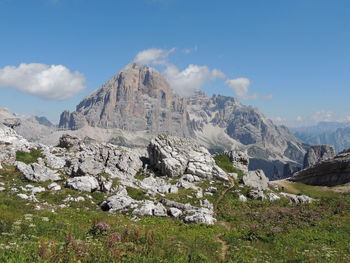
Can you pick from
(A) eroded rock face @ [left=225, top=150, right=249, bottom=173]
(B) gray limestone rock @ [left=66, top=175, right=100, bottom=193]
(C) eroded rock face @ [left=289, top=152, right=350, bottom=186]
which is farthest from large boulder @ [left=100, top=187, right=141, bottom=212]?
(C) eroded rock face @ [left=289, top=152, right=350, bottom=186]

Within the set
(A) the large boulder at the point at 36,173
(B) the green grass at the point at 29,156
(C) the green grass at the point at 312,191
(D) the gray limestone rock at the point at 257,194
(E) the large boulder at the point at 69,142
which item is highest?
(E) the large boulder at the point at 69,142

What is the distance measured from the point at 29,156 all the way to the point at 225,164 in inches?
1852

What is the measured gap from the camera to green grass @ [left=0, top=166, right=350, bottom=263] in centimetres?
1384

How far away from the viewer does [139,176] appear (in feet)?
204

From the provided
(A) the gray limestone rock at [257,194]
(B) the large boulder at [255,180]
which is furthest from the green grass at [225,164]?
(A) the gray limestone rock at [257,194]

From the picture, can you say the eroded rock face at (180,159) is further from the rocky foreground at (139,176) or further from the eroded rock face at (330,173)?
the eroded rock face at (330,173)

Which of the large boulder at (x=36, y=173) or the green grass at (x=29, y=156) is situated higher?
the green grass at (x=29, y=156)

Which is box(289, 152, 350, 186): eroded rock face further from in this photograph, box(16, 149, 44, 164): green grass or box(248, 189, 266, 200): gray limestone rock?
box(16, 149, 44, 164): green grass

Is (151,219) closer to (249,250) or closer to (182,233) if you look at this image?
(182,233)

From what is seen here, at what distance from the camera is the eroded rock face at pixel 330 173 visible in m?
85.2

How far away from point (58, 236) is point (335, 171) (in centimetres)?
9036

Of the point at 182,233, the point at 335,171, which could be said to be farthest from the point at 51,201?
the point at 335,171

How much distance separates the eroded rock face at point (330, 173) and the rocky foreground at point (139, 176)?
1093 inches

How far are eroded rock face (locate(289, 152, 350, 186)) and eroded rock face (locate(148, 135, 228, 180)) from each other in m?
42.0
